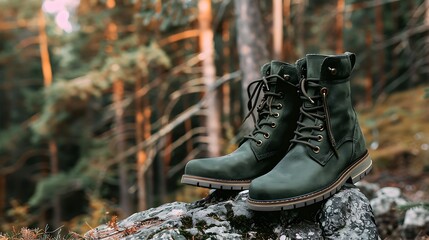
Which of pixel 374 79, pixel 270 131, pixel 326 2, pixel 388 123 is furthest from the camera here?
pixel 374 79

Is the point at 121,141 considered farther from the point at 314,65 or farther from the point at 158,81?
the point at 314,65

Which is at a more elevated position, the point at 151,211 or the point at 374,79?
the point at 151,211

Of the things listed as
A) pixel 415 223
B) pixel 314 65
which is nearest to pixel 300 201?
pixel 314 65

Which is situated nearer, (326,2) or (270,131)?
(270,131)

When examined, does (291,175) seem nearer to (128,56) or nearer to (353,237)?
(353,237)

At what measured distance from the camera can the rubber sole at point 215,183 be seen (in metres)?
1.89

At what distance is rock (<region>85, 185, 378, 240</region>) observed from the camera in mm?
1740

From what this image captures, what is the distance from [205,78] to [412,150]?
491 cm

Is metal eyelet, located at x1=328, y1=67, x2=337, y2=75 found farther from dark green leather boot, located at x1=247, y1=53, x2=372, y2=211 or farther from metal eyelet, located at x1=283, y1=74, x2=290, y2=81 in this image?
metal eyelet, located at x1=283, y1=74, x2=290, y2=81

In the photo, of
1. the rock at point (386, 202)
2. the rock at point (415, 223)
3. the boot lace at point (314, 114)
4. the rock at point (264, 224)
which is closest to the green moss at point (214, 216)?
the rock at point (264, 224)

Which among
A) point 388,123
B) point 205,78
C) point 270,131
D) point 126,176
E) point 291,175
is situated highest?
point 270,131

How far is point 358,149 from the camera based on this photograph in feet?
6.66

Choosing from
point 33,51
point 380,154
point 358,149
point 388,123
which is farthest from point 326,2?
point 358,149

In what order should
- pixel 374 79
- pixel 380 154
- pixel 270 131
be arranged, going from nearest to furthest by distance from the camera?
pixel 270 131, pixel 380 154, pixel 374 79
